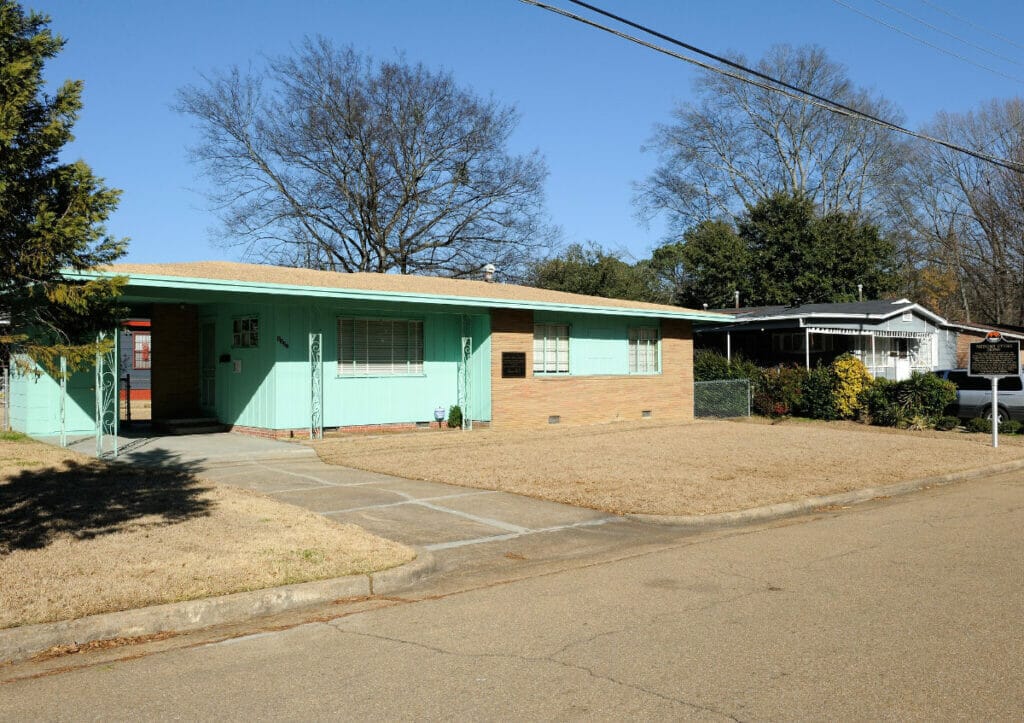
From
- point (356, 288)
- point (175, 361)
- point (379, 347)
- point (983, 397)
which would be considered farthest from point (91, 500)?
point (983, 397)

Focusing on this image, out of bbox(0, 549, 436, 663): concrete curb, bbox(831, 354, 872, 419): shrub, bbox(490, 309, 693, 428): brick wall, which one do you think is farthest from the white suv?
bbox(0, 549, 436, 663): concrete curb


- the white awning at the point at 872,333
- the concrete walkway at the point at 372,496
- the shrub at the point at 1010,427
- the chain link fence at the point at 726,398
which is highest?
the white awning at the point at 872,333

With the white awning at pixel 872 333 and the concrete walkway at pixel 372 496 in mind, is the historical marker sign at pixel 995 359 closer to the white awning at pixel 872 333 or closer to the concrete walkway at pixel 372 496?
the white awning at pixel 872 333

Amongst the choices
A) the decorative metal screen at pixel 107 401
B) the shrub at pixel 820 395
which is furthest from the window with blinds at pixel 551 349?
the decorative metal screen at pixel 107 401

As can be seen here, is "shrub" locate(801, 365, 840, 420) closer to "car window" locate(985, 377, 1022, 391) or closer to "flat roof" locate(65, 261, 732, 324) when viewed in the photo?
"flat roof" locate(65, 261, 732, 324)

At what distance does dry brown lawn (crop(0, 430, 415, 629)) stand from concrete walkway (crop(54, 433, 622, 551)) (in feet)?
1.93

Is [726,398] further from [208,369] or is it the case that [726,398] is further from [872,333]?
[208,369]

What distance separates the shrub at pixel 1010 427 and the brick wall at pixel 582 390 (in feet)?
26.7

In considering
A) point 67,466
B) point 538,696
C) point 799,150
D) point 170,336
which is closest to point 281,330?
point 170,336

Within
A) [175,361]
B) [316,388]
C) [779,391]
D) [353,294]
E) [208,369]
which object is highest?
[353,294]

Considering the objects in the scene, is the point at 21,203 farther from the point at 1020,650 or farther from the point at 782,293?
the point at 782,293

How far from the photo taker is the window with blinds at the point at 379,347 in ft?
61.3

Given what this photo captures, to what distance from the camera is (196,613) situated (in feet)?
19.8

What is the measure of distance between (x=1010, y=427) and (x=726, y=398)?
305 inches
